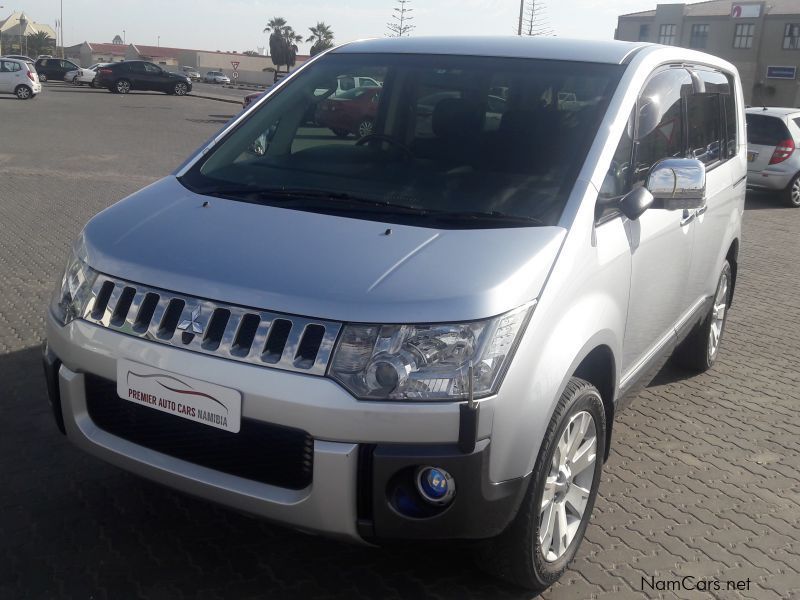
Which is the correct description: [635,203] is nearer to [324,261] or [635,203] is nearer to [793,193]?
[324,261]

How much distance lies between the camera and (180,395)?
2.78 metres

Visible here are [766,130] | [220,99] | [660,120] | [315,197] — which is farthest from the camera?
[220,99]

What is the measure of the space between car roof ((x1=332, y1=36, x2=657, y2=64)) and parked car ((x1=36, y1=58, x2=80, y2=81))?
52094 millimetres

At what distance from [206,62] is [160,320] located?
122932 mm

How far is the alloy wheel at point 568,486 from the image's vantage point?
3064 millimetres

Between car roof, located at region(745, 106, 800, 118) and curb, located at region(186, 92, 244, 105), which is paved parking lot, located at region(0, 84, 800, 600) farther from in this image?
curb, located at region(186, 92, 244, 105)

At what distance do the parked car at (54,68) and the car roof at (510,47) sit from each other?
52.1 meters

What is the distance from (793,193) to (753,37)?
57384mm

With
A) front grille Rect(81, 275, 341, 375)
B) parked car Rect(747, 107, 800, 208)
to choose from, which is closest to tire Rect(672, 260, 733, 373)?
front grille Rect(81, 275, 341, 375)

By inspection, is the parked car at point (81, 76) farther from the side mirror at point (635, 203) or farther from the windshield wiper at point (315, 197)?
the side mirror at point (635, 203)

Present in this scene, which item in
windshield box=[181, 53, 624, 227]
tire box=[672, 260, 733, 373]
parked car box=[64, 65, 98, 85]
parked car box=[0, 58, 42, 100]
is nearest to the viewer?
windshield box=[181, 53, 624, 227]

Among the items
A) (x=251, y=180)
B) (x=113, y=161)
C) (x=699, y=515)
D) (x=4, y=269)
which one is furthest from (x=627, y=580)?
(x=113, y=161)

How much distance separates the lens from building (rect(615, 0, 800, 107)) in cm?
6456

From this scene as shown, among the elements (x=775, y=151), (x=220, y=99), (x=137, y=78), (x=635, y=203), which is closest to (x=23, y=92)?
(x=220, y=99)
